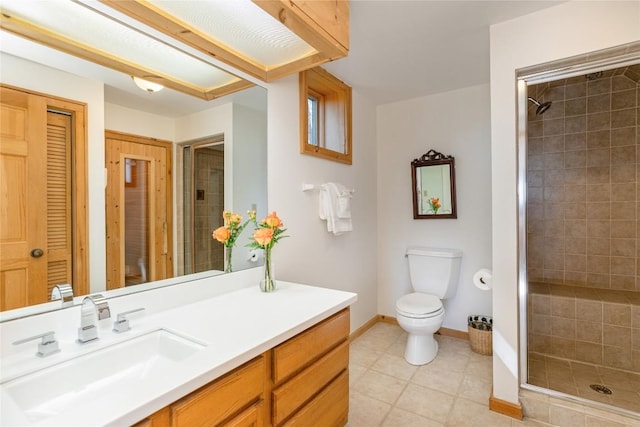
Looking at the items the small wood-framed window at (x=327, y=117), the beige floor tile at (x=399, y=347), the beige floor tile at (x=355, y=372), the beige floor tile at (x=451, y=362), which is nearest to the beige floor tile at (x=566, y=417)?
the beige floor tile at (x=451, y=362)

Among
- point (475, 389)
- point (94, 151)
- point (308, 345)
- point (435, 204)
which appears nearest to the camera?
point (94, 151)

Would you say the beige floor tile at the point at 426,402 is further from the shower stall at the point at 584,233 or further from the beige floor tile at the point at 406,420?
the shower stall at the point at 584,233

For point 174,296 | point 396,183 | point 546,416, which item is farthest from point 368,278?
point 174,296

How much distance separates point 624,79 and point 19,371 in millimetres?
4011

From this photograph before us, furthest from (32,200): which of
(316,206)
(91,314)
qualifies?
(316,206)

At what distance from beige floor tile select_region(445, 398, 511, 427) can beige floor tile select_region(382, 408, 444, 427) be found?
108mm

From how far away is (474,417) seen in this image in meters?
1.79

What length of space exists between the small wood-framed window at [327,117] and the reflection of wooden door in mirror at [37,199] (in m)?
1.37

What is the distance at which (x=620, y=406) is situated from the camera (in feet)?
5.80

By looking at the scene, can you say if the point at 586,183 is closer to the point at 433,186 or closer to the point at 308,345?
the point at 433,186

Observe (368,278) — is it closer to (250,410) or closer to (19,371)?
(250,410)

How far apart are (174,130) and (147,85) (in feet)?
0.69

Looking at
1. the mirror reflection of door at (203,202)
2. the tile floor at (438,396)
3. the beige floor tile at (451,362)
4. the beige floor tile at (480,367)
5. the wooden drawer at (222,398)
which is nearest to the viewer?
the wooden drawer at (222,398)

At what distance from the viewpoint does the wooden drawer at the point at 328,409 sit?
4.12 feet
